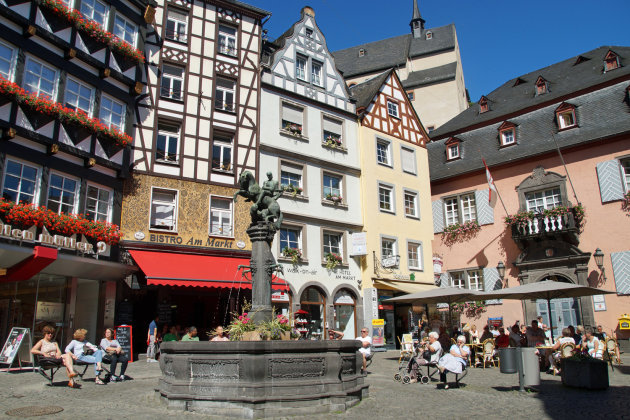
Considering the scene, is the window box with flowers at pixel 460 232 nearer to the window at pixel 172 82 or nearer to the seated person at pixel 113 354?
the window at pixel 172 82

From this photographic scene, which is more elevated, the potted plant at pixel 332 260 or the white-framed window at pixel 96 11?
the white-framed window at pixel 96 11

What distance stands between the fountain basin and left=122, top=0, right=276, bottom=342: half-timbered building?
8314mm

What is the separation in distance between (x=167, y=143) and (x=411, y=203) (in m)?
13.1

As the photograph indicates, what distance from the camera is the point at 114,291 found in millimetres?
17156

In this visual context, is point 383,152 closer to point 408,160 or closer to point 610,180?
point 408,160

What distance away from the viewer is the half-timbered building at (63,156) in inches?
565

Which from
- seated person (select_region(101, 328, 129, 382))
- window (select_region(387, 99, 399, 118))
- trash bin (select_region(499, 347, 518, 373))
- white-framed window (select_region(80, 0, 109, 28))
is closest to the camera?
trash bin (select_region(499, 347, 518, 373))

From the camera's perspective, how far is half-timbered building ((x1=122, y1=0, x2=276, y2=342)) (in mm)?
17969

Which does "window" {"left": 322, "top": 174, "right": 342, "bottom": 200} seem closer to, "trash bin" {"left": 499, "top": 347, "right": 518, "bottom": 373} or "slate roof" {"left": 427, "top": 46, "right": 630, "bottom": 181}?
"slate roof" {"left": 427, "top": 46, "right": 630, "bottom": 181}

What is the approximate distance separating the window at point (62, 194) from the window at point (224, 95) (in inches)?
261

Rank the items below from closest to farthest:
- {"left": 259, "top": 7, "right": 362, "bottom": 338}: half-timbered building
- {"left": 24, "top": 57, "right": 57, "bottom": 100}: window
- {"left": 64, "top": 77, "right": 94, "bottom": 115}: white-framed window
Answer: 1. {"left": 24, "top": 57, "right": 57, "bottom": 100}: window
2. {"left": 64, "top": 77, "right": 94, "bottom": 115}: white-framed window
3. {"left": 259, "top": 7, "right": 362, "bottom": 338}: half-timbered building

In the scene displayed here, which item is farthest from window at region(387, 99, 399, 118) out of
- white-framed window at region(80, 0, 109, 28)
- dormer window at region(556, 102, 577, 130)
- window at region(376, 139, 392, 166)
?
white-framed window at region(80, 0, 109, 28)

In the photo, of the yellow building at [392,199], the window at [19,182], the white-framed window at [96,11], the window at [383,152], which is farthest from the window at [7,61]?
the window at [383,152]

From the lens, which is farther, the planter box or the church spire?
the church spire
